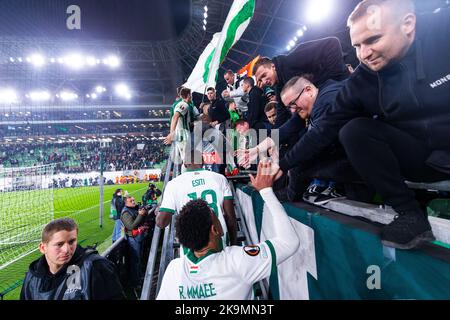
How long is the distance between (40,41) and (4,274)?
33.8 m

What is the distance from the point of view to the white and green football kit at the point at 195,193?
2.80 m

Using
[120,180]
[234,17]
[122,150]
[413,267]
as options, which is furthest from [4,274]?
[122,150]

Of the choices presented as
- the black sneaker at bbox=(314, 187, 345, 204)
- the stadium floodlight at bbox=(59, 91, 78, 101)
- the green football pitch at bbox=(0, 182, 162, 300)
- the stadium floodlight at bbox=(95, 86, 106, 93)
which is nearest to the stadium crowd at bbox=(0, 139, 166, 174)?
the stadium floodlight at bbox=(59, 91, 78, 101)

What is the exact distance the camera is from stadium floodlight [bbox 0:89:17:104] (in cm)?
3884

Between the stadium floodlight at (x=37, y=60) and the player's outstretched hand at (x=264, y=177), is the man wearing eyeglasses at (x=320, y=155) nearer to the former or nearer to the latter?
the player's outstretched hand at (x=264, y=177)

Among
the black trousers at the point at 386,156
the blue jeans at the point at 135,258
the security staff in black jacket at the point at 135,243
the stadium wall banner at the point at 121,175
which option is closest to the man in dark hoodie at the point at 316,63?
the black trousers at the point at 386,156

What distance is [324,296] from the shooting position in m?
1.57

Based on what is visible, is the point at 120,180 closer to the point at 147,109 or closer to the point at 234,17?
the point at 147,109

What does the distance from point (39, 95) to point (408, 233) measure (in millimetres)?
50017

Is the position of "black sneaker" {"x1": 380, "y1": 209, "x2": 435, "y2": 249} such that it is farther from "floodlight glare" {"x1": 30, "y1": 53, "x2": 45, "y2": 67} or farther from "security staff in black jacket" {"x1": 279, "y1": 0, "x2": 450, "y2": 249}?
"floodlight glare" {"x1": 30, "y1": 53, "x2": 45, "y2": 67}

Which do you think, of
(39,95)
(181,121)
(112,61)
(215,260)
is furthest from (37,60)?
(215,260)

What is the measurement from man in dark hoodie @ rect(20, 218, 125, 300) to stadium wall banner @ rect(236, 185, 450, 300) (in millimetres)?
1284

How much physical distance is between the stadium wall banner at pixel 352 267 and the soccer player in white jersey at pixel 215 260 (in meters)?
0.12

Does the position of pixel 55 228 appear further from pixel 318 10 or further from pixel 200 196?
pixel 318 10
